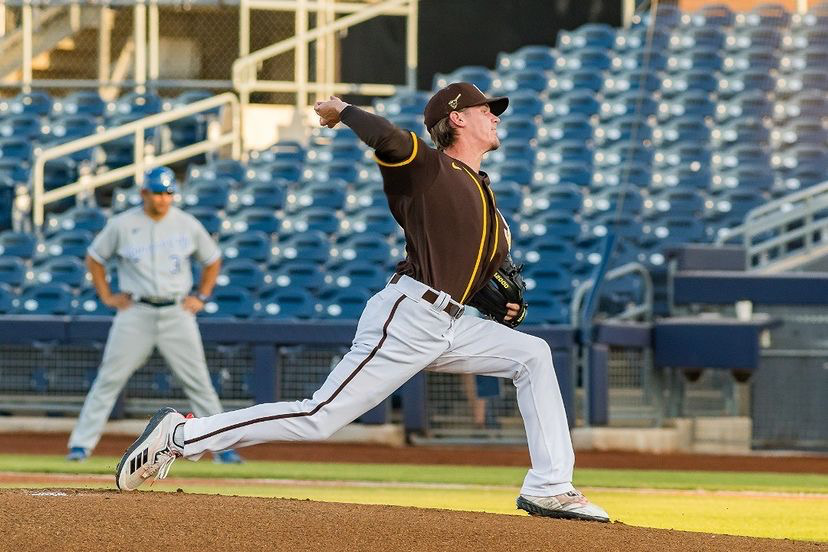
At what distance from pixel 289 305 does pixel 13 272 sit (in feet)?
10.9

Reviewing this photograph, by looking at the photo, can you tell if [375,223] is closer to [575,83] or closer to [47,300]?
[47,300]

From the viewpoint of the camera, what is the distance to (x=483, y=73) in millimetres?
19000

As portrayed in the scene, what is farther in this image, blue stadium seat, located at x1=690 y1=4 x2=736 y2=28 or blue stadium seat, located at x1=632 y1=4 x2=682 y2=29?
blue stadium seat, located at x1=690 y1=4 x2=736 y2=28

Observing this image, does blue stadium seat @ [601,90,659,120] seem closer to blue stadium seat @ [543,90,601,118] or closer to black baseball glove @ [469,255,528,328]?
blue stadium seat @ [543,90,601,118]

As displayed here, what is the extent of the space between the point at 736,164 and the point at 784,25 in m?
2.46

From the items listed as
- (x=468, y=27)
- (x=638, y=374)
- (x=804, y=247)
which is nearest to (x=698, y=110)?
(x=804, y=247)

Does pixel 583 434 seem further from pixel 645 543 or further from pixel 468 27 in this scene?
pixel 468 27

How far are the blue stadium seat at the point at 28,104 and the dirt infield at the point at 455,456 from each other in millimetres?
7315

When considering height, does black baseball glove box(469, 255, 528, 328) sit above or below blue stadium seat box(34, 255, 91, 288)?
above

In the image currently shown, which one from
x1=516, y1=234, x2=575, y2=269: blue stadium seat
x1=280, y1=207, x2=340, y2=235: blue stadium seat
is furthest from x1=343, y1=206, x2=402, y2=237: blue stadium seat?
x1=516, y1=234, x2=575, y2=269: blue stadium seat

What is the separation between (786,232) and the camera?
14.5 m

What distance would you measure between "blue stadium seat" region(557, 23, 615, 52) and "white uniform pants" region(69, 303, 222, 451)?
10084 millimetres

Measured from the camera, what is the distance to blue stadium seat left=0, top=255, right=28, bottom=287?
1530cm

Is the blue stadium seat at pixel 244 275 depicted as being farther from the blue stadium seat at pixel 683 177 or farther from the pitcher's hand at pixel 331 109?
the pitcher's hand at pixel 331 109
